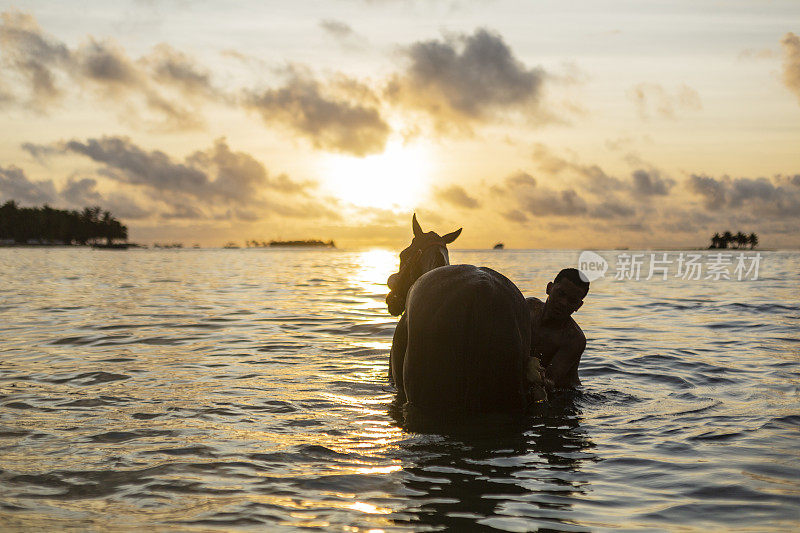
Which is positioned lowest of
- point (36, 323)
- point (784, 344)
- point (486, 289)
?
point (36, 323)

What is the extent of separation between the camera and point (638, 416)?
8539 millimetres

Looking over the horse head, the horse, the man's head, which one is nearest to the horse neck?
the horse head

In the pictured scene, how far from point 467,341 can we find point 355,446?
164 centimetres

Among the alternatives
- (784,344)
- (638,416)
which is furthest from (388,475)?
(784,344)

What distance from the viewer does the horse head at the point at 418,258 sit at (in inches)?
353

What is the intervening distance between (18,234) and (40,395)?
8000 inches

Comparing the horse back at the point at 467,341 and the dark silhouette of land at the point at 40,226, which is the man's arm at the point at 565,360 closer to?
the horse back at the point at 467,341

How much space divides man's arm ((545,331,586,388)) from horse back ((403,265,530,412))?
1.66 metres

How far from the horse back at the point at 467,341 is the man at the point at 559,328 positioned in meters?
1.39

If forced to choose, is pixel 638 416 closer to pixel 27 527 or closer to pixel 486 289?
pixel 486 289

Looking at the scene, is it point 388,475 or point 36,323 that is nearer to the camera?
point 388,475

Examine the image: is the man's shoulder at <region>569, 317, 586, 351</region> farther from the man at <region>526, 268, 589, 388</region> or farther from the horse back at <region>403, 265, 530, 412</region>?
the horse back at <region>403, 265, 530, 412</region>

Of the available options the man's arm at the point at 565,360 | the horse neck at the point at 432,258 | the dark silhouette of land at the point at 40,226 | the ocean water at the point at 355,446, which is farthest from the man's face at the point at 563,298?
the dark silhouette of land at the point at 40,226

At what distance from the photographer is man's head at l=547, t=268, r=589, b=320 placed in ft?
28.2
